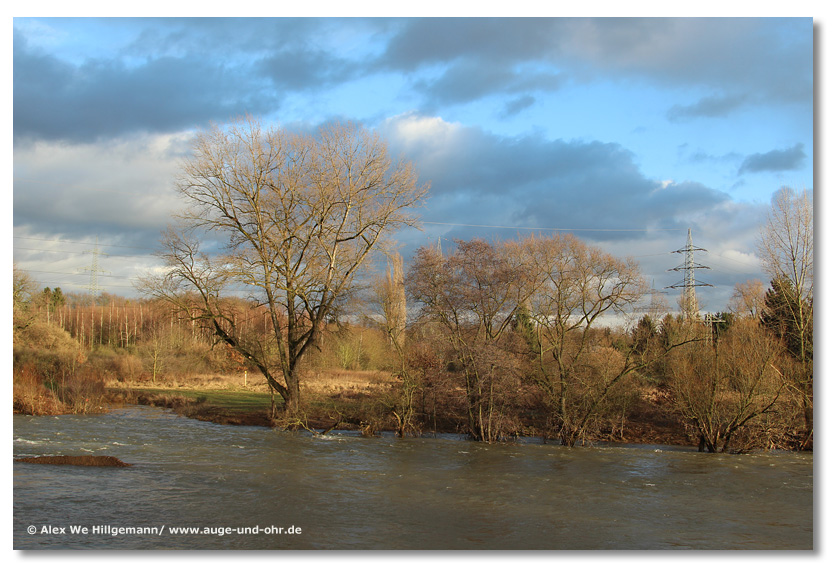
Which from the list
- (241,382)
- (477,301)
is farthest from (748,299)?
(241,382)

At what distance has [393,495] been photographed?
45.3ft

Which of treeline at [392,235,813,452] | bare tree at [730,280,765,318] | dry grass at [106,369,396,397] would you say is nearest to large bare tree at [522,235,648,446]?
treeline at [392,235,813,452]

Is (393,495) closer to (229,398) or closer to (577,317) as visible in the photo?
(577,317)

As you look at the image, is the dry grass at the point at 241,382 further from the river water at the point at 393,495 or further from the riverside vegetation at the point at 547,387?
the river water at the point at 393,495

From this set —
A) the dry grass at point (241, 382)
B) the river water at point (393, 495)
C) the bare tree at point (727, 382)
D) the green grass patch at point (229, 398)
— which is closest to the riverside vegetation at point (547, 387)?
the bare tree at point (727, 382)

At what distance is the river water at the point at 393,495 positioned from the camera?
33.4 ft

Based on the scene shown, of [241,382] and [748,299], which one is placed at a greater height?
[748,299]

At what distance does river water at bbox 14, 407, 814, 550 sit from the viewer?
10.2 meters

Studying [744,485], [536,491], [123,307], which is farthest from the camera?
[123,307]

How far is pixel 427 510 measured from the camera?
12.5 meters

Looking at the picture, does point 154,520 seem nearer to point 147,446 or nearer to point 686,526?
point 147,446

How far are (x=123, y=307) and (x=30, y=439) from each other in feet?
147

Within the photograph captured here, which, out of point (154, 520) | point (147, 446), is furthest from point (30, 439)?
point (154, 520)

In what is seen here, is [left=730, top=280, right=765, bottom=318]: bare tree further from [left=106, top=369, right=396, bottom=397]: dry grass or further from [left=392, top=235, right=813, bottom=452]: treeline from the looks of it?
[left=106, top=369, right=396, bottom=397]: dry grass
